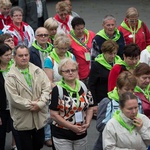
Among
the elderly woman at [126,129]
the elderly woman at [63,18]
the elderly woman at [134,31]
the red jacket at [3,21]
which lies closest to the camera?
the elderly woman at [126,129]

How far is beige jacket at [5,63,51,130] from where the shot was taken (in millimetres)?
6086

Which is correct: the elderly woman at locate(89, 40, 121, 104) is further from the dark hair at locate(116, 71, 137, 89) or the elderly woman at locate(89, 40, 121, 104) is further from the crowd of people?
the dark hair at locate(116, 71, 137, 89)

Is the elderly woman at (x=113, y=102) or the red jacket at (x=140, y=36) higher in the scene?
the red jacket at (x=140, y=36)

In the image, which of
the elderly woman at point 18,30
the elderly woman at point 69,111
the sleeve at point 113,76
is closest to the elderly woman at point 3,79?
the elderly woman at point 69,111

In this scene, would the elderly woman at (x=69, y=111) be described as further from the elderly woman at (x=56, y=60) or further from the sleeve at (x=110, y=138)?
the elderly woman at (x=56, y=60)

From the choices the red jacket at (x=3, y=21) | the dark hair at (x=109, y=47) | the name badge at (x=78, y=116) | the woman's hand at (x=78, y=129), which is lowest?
the woman's hand at (x=78, y=129)

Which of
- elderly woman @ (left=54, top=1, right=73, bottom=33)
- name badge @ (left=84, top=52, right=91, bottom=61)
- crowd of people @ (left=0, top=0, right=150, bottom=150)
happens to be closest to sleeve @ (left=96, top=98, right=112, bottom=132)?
crowd of people @ (left=0, top=0, right=150, bottom=150)

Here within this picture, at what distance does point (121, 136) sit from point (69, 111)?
89cm

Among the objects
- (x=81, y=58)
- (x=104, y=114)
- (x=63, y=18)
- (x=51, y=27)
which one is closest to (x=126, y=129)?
(x=104, y=114)

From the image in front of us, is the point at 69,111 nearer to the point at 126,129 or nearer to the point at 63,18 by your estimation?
the point at 126,129

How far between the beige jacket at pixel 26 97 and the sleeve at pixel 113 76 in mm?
849

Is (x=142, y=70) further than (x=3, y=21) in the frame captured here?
No

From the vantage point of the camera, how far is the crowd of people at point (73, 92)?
5105 millimetres

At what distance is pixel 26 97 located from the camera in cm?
618
